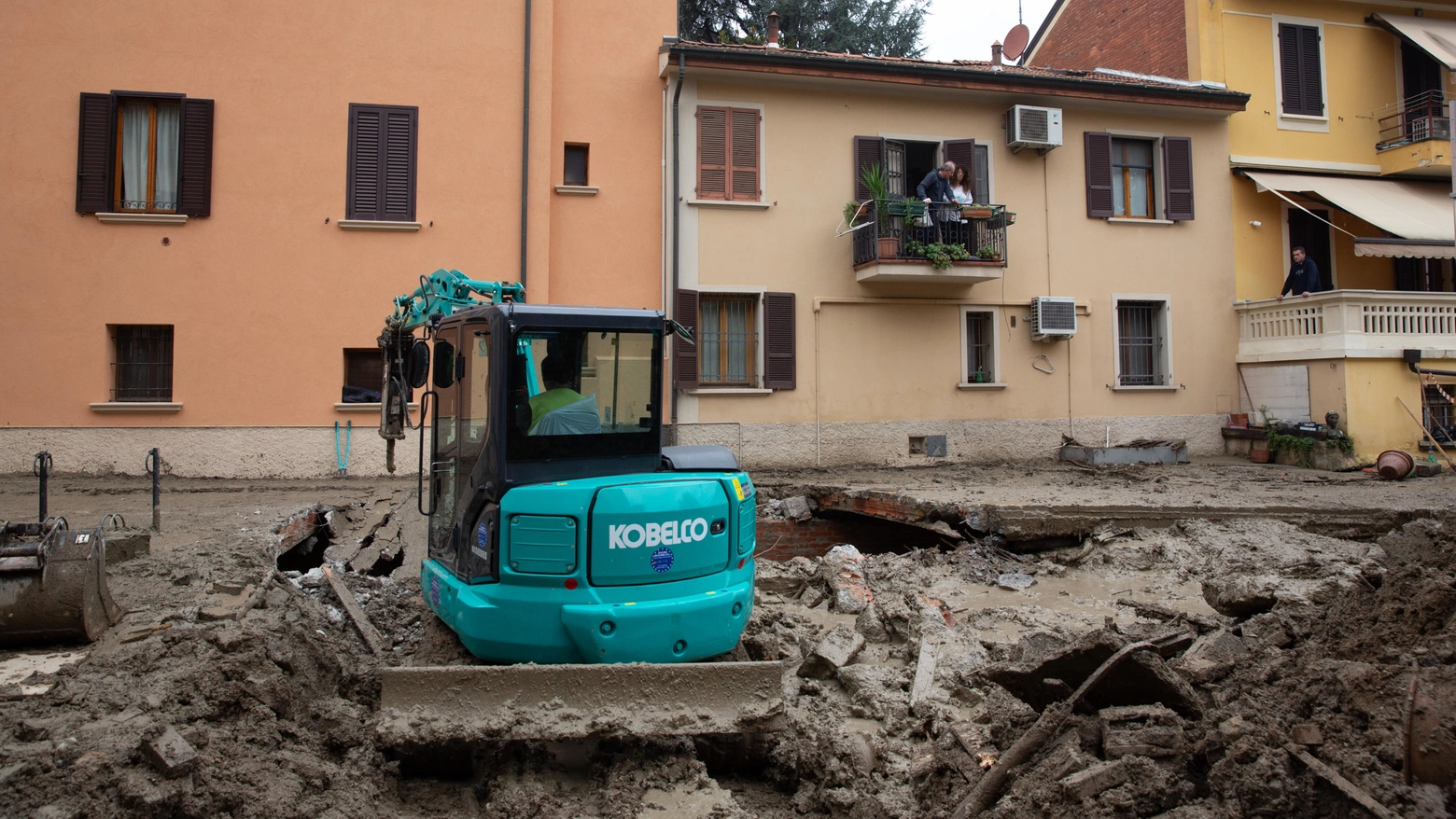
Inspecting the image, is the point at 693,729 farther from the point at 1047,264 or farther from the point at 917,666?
the point at 1047,264

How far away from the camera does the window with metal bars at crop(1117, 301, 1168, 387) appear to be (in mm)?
15414

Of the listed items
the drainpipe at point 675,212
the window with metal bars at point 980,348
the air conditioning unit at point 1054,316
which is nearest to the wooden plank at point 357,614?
Result: the drainpipe at point 675,212

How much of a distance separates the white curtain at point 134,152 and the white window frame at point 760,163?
25.9 feet

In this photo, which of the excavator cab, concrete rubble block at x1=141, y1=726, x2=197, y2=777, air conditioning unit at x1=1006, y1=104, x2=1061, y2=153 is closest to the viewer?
concrete rubble block at x1=141, y1=726, x2=197, y2=777

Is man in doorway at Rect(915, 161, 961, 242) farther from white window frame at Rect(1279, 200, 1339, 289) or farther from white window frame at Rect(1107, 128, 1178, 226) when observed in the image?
white window frame at Rect(1279, 200, 1339, 289)

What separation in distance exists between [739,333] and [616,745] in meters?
10.3

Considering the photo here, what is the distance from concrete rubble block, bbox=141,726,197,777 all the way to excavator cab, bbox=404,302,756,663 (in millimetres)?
1209

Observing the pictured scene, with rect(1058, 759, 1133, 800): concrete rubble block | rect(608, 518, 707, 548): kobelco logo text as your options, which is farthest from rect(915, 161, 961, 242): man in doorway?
rect(1058, 759, 1133, 800): concrete rubble block

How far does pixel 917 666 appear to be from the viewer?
18.7 feet

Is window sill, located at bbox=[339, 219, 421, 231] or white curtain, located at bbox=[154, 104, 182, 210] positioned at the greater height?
white curtain, located at bbox=[154, 104, 182, 210]

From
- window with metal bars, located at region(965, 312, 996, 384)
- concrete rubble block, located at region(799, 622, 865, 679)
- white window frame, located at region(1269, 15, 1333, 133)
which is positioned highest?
white window frame, located at region(1269, 15, 1333, 133)

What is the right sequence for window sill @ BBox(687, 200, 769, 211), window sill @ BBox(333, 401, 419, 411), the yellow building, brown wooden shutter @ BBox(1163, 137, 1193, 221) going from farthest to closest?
brown wooden shutter @ BBox(1163, 137, 1193, 221) < the yellow building < window sill @ BBox(687, 200, 769, 211) < window sill @ BBox(333, 401, 419, 411)

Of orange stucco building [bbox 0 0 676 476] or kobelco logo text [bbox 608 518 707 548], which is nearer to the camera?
kobelco logo text [bbox 608 518 707 548]

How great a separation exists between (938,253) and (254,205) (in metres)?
10.2
